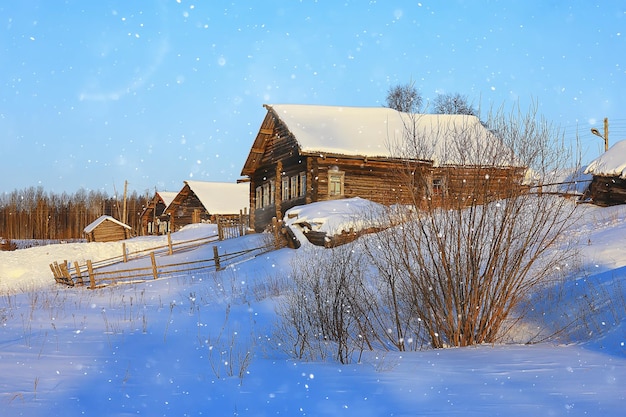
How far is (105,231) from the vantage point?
45.4 m

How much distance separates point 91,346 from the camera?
781 centimetres

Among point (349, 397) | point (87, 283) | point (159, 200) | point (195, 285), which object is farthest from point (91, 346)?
point (159, 200)

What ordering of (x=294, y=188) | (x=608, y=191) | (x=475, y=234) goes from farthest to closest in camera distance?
(x=294, y=188)
(x=608, y=191)
(x=475, y=234)

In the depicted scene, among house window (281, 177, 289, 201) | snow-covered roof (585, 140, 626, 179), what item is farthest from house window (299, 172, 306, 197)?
snow-covered roof (585, 140, 626, 179)

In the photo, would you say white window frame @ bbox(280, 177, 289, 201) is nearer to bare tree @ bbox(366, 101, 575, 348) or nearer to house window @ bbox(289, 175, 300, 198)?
house window @ bbox(289, 175, 300, 198)

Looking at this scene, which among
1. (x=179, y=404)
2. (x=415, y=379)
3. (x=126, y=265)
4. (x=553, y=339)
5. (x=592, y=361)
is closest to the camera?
(x=179, y=404)

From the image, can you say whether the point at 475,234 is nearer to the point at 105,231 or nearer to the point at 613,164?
the point at 613,164

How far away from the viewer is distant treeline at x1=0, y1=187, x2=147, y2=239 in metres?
75.3

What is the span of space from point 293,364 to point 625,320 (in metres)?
4.99

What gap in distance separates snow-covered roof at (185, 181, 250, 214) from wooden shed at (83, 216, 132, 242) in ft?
22.4

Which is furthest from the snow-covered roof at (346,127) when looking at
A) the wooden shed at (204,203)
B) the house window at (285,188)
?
the wooden shed at (204,203)

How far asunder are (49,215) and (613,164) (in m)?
77.2

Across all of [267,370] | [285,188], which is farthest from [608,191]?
[267,370]

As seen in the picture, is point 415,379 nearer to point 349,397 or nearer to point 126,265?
point 349,397
